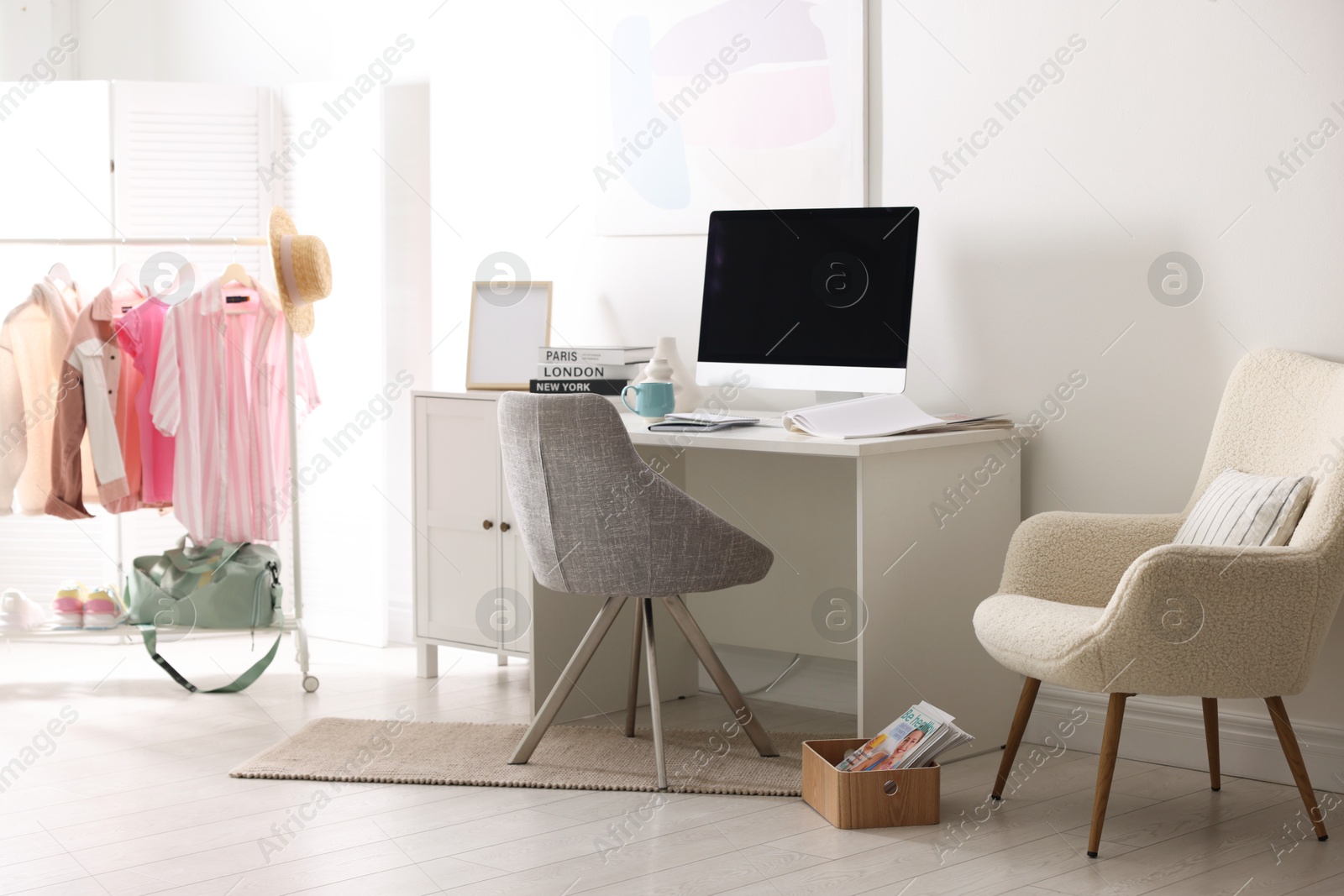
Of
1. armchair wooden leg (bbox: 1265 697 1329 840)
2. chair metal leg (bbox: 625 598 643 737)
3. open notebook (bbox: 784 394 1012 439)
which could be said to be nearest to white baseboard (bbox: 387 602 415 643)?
chair metal leg (bbox: 625 598 643 737)

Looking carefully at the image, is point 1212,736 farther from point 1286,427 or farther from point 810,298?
point 810,298

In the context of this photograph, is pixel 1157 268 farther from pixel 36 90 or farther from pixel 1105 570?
pixel 36 90

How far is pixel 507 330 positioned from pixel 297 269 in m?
0.62

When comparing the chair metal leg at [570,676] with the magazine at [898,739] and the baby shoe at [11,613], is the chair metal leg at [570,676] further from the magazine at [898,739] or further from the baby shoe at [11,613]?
the baby shoe at [11,613]

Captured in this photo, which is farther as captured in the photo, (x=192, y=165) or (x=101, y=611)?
(x=192, y=165)

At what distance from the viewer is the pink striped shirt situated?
3.84 metres

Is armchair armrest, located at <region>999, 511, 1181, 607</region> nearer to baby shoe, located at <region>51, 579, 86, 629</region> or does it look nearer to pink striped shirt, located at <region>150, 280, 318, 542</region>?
pink striped shirt, located at <region>150, 280, 318, 542</region>

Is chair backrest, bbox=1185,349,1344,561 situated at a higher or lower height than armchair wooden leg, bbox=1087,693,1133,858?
higher

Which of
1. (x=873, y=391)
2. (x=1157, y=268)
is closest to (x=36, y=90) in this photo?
(x=873, y=391)

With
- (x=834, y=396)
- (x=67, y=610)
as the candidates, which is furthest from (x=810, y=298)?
(x=67, y=610)

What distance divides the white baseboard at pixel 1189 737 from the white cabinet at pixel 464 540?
1348mm

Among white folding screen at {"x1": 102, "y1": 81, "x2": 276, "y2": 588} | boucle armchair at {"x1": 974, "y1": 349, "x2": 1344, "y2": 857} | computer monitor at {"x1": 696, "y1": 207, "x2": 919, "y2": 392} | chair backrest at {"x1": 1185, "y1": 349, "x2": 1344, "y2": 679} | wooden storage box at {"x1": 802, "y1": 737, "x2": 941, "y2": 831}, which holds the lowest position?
wooden storage box at {"x1": 802, "y1": 737, "x2": 941, "y2": 831}

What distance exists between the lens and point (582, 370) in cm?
365

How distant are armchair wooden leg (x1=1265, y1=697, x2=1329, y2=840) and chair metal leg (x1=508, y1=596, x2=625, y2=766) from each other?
49.1 inches
